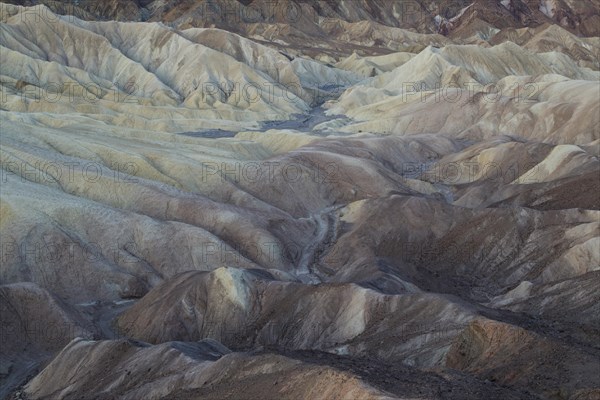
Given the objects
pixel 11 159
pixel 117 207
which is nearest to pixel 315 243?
pixel 117 207

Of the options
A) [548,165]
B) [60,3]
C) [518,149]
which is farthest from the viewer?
[60,3]

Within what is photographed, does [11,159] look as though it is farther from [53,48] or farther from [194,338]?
[53,48]

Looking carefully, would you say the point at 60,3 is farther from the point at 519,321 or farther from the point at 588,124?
the point at 519,321

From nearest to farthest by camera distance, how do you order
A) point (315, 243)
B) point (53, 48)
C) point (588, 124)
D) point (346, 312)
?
1. point (346, 312)
2. point (315, 243)
3. point (588, 124)
4. point (53, 48)

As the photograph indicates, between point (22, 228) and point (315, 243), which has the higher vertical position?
point (22, 228)

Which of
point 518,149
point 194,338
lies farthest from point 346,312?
point 518,149

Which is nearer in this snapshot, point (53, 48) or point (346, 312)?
point (346, 312)
